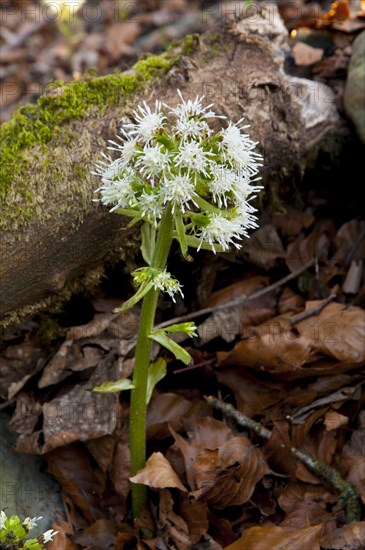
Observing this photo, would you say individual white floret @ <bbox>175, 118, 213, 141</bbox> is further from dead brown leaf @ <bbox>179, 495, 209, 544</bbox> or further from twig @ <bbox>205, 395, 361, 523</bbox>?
dead brown leaf @ <bbox>179, 495, 209, 544</bbox>

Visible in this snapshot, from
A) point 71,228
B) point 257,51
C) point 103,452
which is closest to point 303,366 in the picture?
point 103,452

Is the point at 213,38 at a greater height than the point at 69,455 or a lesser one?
greater

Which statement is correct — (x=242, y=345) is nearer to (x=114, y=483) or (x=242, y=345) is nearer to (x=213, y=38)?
(x=114, y=483)

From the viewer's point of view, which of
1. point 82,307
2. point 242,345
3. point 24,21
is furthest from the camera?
point 24,21

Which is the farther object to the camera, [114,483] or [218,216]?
[114,483]

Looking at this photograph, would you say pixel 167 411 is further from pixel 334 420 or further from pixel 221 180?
pixel 221 180

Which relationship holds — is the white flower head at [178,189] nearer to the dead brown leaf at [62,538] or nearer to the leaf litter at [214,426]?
the leaf litter at [214,426]

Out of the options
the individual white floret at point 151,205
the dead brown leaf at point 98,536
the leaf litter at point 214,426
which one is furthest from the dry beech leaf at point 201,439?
the individual white floret at point 151,205

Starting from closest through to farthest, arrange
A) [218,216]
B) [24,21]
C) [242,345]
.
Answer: [218,216] < [242,345] < [24,21]
